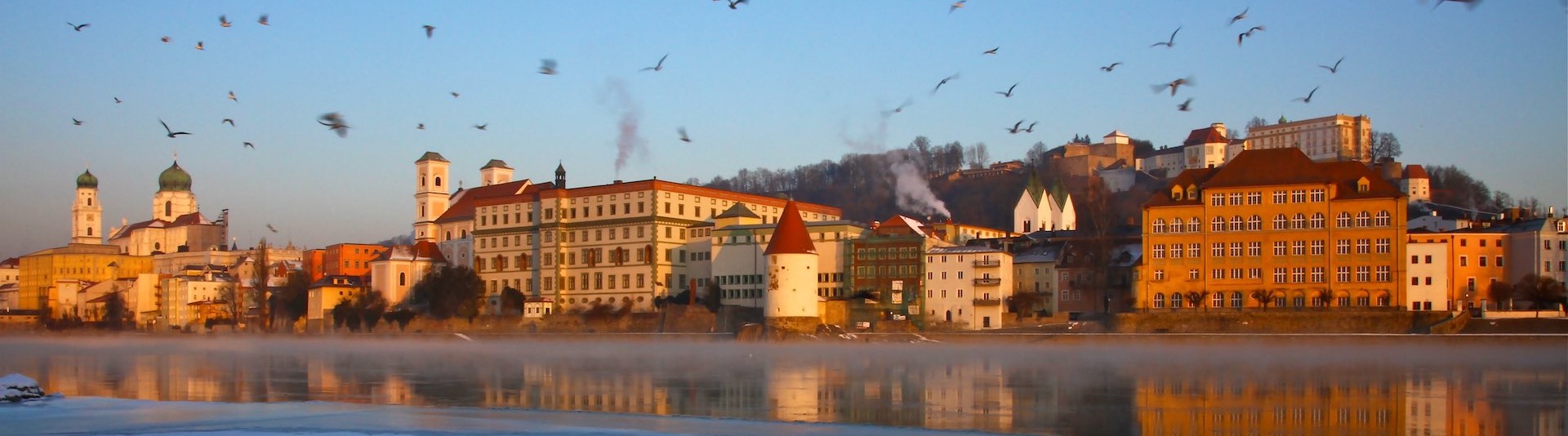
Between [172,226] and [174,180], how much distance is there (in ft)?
32.9

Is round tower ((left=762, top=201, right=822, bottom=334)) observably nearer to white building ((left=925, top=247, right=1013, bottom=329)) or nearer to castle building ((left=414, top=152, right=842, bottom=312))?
white building ((left=925, top=247, right=1013, bottom=329))

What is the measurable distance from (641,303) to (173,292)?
171 ft

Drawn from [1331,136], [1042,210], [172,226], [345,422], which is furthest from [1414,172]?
[172,226]

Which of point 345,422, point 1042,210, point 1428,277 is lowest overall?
point 345,422

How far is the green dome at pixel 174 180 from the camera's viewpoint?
502 feet

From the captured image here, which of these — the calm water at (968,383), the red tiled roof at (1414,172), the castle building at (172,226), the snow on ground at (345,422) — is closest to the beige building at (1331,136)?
the red tiled roof at (1414,172)

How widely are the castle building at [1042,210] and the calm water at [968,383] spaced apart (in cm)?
4252

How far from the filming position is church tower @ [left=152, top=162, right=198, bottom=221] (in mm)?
152250

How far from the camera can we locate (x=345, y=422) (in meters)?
22.0

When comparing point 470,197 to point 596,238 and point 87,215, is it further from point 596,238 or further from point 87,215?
point 87,215

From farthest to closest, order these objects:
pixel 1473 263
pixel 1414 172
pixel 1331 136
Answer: pixel 1331 136 < pixel 1414 172 < pixel 1473 263

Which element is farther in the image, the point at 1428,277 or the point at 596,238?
the point at 596,238

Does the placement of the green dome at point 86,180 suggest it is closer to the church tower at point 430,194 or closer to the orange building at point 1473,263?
the church tower at point 430,194

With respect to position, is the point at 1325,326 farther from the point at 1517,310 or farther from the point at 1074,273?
the point at 1074,273
